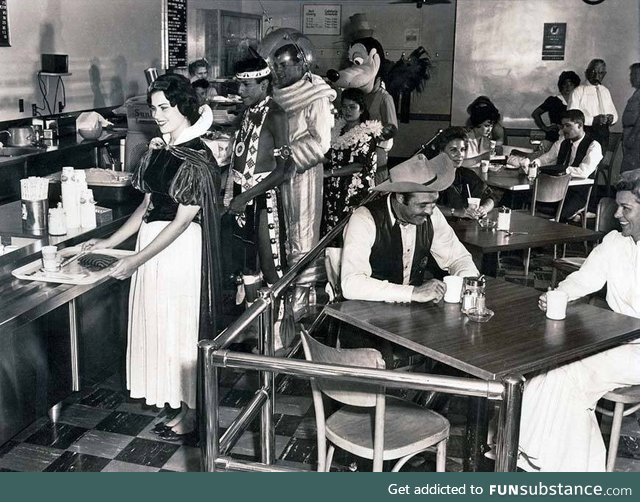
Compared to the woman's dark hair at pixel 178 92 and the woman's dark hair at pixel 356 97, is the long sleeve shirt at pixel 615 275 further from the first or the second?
the woman's dark hair at pixel 356 97

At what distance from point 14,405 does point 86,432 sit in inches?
19.4

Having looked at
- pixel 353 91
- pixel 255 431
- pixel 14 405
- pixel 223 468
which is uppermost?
pixel 353 91

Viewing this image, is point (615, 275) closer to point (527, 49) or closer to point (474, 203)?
point (474, 203)

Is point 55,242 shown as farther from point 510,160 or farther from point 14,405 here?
point 510,160

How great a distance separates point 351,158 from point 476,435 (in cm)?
285

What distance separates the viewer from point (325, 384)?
2.38 meters

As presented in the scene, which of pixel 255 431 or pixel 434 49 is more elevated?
pixel 434 49

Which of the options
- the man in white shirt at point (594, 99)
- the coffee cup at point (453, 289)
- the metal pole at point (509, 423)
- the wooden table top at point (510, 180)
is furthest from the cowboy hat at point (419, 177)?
the man in white shirt at point (594, 99)

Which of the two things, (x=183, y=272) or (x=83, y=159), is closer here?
(x=183, y=272)

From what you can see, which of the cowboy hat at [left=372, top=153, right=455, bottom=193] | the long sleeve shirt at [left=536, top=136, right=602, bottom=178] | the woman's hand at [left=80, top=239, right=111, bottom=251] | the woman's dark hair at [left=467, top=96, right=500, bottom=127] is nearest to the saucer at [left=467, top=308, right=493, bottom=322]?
the cowboy hat at [left=372, top=153, right=455, bottom=193]

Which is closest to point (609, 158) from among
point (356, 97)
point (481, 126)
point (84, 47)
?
point (481, 126)

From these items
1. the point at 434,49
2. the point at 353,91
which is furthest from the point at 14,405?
the point at 434,49

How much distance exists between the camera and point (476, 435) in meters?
2.93

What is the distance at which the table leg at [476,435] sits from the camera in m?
2.92
